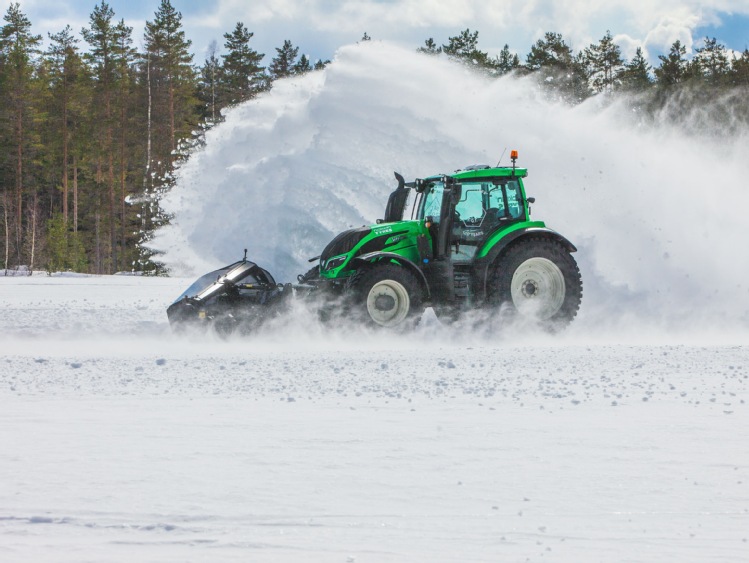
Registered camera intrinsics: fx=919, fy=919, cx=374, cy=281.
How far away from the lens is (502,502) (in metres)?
3.89

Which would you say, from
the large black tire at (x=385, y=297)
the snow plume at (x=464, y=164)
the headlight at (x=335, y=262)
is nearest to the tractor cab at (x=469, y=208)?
the large black tire at (x=385, y=297)

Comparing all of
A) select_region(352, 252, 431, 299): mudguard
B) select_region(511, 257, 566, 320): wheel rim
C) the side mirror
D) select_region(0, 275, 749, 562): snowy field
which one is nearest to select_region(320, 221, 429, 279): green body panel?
select_region(352, 252, 431, 299): mudguard

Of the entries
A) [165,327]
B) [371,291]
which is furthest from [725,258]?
[165,327]

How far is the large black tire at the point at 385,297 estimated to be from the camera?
10.1m

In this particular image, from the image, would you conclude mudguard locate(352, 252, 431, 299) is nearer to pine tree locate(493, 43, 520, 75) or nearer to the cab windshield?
the cab windshield

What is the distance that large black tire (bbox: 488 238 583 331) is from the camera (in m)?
10.6

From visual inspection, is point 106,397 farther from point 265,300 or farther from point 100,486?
point 265,300

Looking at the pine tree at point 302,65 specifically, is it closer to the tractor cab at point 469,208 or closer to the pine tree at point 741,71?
the pine tree at point 741,71

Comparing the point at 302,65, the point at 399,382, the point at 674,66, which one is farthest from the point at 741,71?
the point at 399,382

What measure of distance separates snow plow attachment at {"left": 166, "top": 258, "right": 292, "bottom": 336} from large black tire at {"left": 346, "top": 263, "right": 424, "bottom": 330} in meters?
0.80

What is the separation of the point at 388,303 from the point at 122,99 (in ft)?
152

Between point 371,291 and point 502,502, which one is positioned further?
point 371,291

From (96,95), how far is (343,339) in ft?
157

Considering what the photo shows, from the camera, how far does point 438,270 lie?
1038cm
